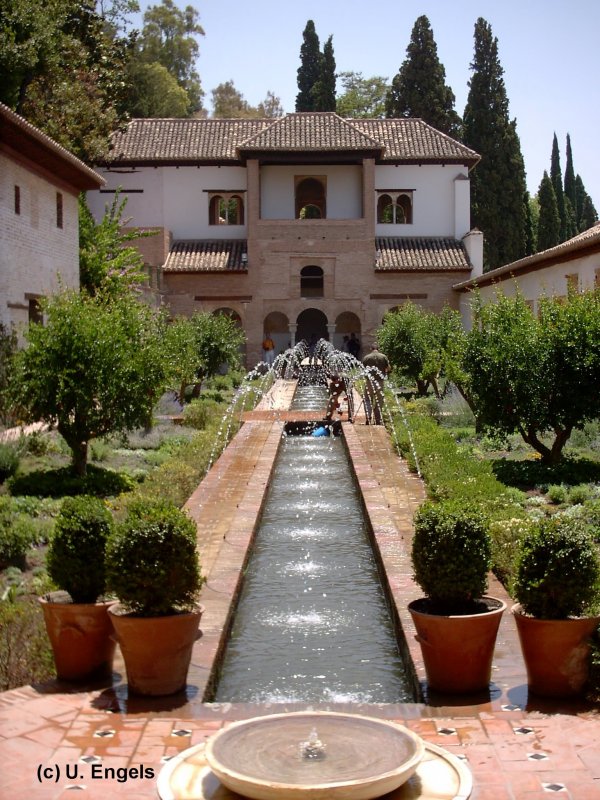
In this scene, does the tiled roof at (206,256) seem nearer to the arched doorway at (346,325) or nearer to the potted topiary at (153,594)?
the arched doorway at (346,325)

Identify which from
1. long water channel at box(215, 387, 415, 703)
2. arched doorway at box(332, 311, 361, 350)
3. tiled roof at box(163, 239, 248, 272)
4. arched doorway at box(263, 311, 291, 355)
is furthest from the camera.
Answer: arched doorway at box(332, 311, 361, 350)

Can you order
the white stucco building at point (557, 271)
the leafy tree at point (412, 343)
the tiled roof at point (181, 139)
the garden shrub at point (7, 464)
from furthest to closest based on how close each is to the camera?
1. the tiled roof at point (181, 139)
2. the leafy tree at point (412, 343)
3. the white stucco building at point (557, 271)
4. the garden shrub at point (7, 464)

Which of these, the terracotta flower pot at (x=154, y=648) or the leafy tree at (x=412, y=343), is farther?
the leafy tree at (x=412, y=343)

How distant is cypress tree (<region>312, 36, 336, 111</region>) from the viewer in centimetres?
4362

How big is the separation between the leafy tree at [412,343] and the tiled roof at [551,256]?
1.55 meters

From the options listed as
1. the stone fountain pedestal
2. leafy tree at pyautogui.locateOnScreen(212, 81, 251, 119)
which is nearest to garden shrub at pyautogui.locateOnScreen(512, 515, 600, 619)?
the stone fountain pedestal

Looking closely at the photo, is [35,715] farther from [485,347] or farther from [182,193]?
[182,193]

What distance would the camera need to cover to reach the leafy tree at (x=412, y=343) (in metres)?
23.5

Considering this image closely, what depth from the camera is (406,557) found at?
27.7ft

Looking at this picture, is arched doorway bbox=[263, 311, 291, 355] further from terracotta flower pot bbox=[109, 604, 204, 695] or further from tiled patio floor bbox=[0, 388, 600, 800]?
terracotta flower pot bbox=[109, 604, 204, 695]

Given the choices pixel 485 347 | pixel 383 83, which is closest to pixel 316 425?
pixel 485 347

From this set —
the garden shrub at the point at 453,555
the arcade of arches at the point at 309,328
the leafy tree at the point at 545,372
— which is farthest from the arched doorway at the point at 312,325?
the garden shrub at the point at 453,555

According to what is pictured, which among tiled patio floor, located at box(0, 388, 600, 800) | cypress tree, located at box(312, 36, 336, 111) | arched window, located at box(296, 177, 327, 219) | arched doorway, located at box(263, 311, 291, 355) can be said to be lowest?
tiled patio floor, located at box(0, 388, 600, 800)

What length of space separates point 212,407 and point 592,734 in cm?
1615
